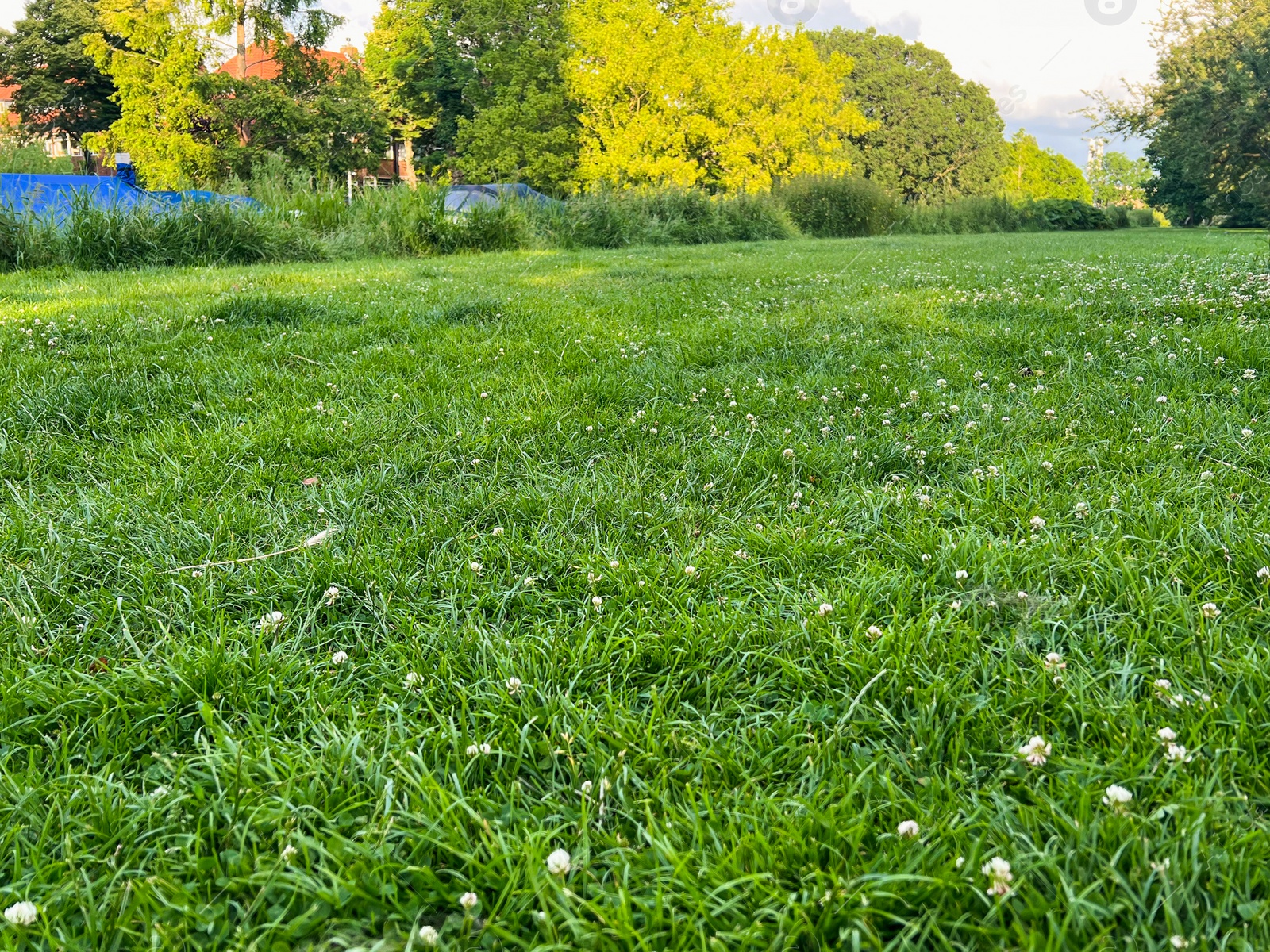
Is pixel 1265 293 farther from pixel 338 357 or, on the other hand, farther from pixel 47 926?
pixel 47 926

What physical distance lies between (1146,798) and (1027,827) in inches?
9.3

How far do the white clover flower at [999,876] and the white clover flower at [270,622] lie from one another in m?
1.73

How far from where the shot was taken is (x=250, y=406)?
374 cm

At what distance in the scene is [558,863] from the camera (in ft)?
3.97

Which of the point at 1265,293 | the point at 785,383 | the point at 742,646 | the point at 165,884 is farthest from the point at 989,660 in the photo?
the point at 1265,293

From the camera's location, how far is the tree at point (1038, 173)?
60719 millimetres

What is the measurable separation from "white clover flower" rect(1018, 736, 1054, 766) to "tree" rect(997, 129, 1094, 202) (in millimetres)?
66498

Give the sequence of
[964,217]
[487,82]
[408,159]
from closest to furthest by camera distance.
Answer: [964,217], [487,82], [408,159]

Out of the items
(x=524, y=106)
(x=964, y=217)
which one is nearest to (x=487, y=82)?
(x=524, y=106)

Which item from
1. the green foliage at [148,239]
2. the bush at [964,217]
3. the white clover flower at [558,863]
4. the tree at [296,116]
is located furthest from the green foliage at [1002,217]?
the white clover flower at [558,863]

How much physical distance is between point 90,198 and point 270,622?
10148 millimetres

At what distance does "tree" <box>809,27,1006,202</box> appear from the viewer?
54.8 m

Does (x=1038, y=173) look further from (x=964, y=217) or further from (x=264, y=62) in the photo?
(x=264, y=62)

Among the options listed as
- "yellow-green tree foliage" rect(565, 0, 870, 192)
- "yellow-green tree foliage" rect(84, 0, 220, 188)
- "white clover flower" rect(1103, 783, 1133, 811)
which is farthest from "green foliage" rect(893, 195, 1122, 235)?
"yellow-green tree foliage" rect(84, 0, 220, 188)
